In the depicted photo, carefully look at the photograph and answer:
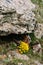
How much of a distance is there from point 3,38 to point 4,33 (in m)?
0.53

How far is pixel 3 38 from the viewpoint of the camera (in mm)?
11219

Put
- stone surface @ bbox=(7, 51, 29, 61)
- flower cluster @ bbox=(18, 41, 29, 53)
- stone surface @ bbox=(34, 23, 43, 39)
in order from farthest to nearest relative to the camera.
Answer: stone surface @ bbox=(34, 23, 43, 39)
flower cluster @ bbox=(18, 41, 29, 53)
stone surface @ bbox=(7, 51, 29, 61)

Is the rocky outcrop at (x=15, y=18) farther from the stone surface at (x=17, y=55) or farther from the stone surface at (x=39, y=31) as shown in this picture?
the stone surface at (x=39, y=31)

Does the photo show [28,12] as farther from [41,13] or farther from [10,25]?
[41,13]

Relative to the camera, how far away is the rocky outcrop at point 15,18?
10.7 m

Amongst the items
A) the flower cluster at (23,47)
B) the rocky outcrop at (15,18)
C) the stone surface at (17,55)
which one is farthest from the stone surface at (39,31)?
the stone surface at (17,55)

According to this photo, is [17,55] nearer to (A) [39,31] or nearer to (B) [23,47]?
(B) [23,47]

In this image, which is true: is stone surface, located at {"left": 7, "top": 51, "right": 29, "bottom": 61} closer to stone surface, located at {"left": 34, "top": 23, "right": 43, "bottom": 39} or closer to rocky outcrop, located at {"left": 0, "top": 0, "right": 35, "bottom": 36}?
rocky outcrop, located at {"left": 0, "top": 0, "right": 35, "bottom": 36}

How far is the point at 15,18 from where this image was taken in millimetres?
10977

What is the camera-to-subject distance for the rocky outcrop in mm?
10742

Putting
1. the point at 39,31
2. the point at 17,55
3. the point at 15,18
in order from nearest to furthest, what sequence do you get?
1. the point at 17,55
2. the point at 15,18
3. the point at 39,31

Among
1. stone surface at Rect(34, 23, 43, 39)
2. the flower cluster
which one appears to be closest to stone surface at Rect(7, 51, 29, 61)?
the flower cluster

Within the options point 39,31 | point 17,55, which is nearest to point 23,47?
point 17,55

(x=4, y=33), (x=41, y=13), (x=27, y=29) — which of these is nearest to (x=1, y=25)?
(x=4, y=33)
